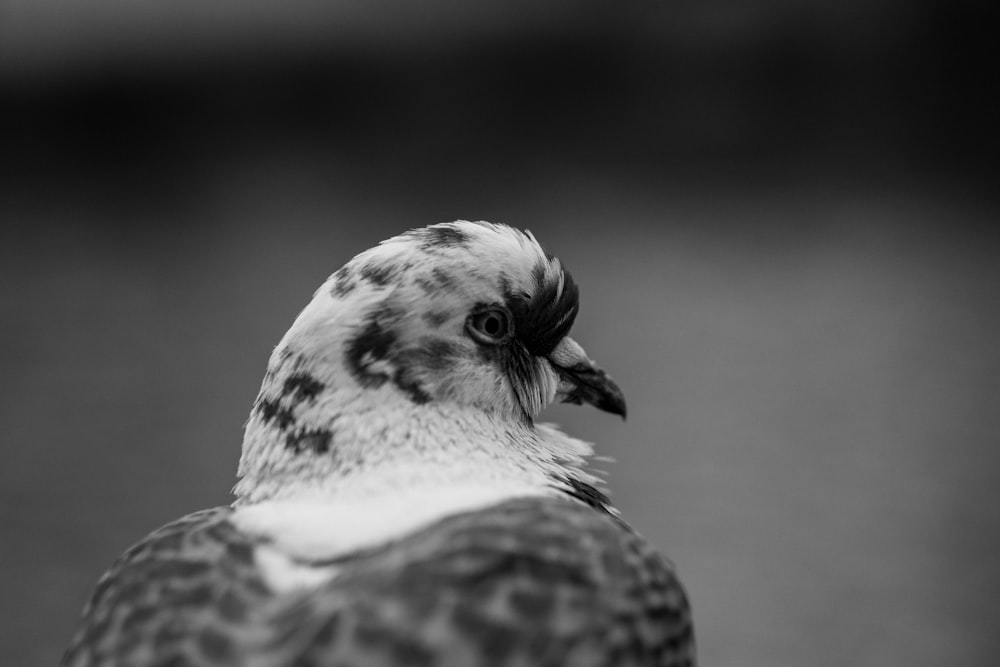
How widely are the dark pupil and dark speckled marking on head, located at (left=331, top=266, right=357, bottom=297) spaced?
180 millimetres

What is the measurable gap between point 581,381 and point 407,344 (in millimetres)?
351

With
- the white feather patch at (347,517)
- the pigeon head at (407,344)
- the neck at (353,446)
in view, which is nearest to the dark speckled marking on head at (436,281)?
the pigeon head at (407,344)

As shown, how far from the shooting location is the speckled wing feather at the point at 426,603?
3.71 feet

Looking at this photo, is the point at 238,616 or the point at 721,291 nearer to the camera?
the point at 238,616

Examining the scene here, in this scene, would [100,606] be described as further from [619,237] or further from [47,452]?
[619,237]

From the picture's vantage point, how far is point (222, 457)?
6.44 m

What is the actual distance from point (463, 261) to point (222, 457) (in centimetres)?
522

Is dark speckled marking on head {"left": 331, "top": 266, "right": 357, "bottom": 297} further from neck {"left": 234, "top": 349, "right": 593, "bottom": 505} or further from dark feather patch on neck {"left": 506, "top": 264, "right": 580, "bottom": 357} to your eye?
dark feather patch on neck {"left": 506, "top": 264, "right": 580, "bottom": 357}

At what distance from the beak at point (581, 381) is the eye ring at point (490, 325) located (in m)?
0.12

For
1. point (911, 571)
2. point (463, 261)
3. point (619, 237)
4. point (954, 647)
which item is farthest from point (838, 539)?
point (463, 261)

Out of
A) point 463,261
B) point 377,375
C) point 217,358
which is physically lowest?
point 217,358

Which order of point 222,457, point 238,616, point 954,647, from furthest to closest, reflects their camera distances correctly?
point 222,457 → point 954,647 → point 238,616

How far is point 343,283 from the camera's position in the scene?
1442mm

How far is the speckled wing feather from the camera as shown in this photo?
113 centimetres
